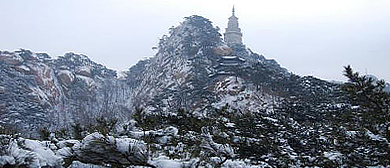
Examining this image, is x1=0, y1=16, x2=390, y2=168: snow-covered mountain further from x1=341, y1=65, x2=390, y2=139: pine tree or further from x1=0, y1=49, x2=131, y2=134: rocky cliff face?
x1=341, y1=65, x2=390, y2=139: pine tree

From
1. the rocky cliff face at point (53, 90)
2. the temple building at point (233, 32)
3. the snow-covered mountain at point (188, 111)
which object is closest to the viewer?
the snow-covered mountain at point (188, 111)

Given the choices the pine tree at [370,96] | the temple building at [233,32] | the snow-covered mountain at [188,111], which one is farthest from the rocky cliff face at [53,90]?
the pine tree at [370,96]

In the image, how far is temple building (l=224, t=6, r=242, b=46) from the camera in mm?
108750

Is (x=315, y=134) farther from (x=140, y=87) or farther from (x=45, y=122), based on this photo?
(x=140, y=87)

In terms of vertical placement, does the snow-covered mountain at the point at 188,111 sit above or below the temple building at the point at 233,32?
below

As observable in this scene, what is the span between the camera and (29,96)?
65625 mm

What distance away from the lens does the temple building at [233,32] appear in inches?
4281

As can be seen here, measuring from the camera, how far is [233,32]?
109 meters

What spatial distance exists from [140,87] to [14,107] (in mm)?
33737

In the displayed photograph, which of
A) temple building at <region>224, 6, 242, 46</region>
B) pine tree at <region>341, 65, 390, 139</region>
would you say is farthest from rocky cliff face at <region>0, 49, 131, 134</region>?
pine tree at <region>341, 65, 390, 139</region>

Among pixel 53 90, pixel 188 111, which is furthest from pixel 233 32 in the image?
pixel 188 111

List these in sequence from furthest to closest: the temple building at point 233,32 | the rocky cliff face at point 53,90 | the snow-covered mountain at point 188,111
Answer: the temple building at point 233,32
the rocky cliff face at point 53,90
the snow-covered mountain at point 188,111

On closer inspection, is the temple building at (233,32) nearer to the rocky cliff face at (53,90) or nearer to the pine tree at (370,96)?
the rocky cliff face at (53,90)

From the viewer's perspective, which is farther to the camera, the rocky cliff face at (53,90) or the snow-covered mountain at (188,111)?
the rocky cliff face at (53,90)
